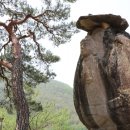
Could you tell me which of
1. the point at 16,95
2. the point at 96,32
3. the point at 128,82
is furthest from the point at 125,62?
the point at 16,95

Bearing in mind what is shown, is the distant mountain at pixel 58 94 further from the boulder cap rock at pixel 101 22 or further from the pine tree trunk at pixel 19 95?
the boulder cap rock at pixel 101 22

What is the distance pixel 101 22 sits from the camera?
7.61m

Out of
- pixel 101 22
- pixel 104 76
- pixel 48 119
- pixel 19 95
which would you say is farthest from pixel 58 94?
pixel 104 76

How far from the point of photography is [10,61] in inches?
560

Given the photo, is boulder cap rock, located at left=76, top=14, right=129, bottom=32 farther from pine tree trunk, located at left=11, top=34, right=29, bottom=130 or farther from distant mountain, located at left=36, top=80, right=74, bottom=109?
distant mountain, located at left=36, top=80, right=74, bottom=109

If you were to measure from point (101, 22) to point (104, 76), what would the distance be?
46.4 inches

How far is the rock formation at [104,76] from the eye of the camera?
22.7 feet

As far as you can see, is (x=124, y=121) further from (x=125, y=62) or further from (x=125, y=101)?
(x=125, y=62)

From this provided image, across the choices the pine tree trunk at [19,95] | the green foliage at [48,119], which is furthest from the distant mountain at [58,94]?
the pine tree trunk at [19,95]

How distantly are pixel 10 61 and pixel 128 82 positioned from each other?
26.2 ft

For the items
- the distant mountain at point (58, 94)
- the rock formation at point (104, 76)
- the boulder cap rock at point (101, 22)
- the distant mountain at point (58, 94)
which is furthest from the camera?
the distant mountain at point (58, 94)

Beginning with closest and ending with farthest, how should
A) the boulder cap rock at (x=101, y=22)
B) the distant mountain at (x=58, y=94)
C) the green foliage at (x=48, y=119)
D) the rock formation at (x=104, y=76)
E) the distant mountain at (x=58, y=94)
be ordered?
the rock formation at (x=104, y=76) < the boulder cap rock at (x=101, y=22) < the green foliage at (x=48, y=119) < the distant mountain at (x=58, y=94) < the distant mountain at (x=58, y=94)

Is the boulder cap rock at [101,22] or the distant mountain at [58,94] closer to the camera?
the boulder cap rock at [101,22]

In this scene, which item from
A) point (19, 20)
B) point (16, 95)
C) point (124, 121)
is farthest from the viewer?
point (19, 20)
